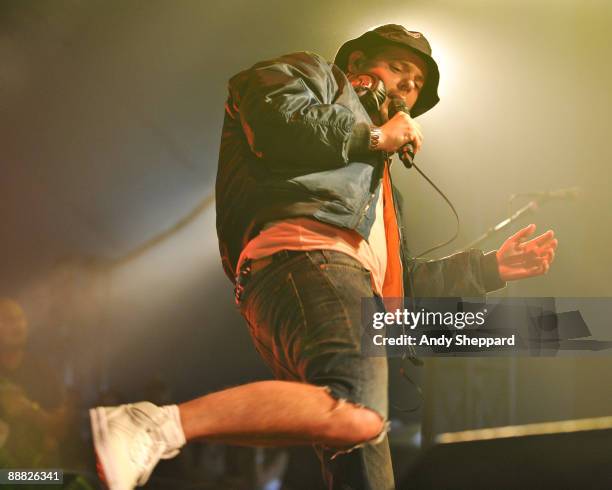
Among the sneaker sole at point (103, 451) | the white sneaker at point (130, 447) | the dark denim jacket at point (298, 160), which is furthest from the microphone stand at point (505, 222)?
the sneaker sole at point (103, 451)

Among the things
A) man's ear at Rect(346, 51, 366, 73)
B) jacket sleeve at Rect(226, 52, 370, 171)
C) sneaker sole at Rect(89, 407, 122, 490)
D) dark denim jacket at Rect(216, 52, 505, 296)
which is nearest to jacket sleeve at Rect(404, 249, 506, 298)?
dark denim jacket at Rect(216, 52, 505, 296)

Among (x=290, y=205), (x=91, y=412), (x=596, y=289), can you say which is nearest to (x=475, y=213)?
(x=596, y=289)

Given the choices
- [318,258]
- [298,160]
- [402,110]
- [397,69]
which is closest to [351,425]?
[318,258]

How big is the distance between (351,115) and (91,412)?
114 cm

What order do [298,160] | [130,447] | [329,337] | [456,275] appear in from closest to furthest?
1. [130,447]
2. [329,337]
3. [298,160]
4. [456,275]

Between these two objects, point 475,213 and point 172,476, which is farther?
point 475,213

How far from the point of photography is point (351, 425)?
2.07 metres

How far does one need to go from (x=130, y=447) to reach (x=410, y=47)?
1435mm

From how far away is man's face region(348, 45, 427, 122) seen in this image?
7.85 feet

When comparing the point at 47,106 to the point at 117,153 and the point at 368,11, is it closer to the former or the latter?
the point at 117,153

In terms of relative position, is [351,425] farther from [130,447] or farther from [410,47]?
[410,47]

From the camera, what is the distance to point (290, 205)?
2.22 metres

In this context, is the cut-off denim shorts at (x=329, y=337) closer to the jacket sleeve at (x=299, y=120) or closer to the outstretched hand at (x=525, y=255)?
the jacket sleeve at (x=299, y=120)

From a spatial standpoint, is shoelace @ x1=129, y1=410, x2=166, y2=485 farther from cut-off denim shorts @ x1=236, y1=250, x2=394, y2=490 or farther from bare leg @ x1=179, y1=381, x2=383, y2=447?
cut-off denim shorts @ x1=236, y1=250, x2=394, y2=490
